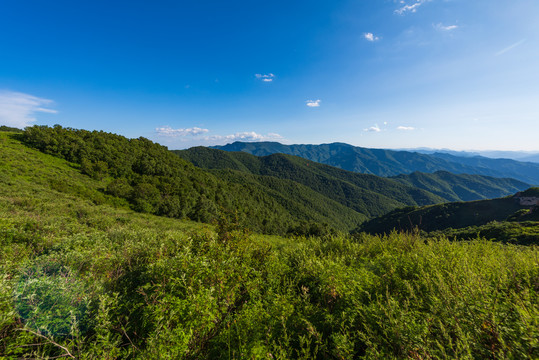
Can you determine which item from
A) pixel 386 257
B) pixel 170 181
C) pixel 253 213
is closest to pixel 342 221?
pixel 253 213

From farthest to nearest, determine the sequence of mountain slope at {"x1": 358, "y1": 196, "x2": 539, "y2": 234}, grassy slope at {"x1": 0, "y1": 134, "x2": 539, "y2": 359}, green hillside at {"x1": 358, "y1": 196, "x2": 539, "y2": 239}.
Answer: mountain slope at {"x1": 358, "y1": 196, "x2": 539, "y2": 234}, green hillside at {"x1": 358, "y1": 196, "x2": 539, "y2": 239}, grassy slope at {"x1": 0, "y1": 134, "x2": 539, "y2": 359}

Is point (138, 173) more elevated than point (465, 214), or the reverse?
point (138, 173)

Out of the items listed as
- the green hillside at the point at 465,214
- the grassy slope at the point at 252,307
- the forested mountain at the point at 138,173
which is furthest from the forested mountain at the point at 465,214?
the grassy slope at the point at 252,307

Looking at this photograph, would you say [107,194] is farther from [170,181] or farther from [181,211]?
[170,181]

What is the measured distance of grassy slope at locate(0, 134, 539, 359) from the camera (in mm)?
2951

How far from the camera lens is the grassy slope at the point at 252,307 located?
116 inches

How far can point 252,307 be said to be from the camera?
429 centimetres

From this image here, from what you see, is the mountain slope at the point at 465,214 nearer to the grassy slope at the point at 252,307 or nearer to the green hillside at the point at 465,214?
the green hillside at the point at 465,214

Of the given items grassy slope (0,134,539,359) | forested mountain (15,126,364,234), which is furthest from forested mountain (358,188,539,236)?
grassy slope (0,134,539,359)

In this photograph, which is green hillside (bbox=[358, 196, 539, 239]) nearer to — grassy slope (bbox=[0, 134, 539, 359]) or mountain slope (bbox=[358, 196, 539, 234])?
mountain slope (bbox=[358, 196, 539, 234])

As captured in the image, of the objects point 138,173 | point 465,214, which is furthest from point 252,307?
point 465,214

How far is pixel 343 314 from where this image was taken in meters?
3.88

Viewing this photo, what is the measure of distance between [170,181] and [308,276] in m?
59.4

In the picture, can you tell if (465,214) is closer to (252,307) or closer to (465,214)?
(465,214)
